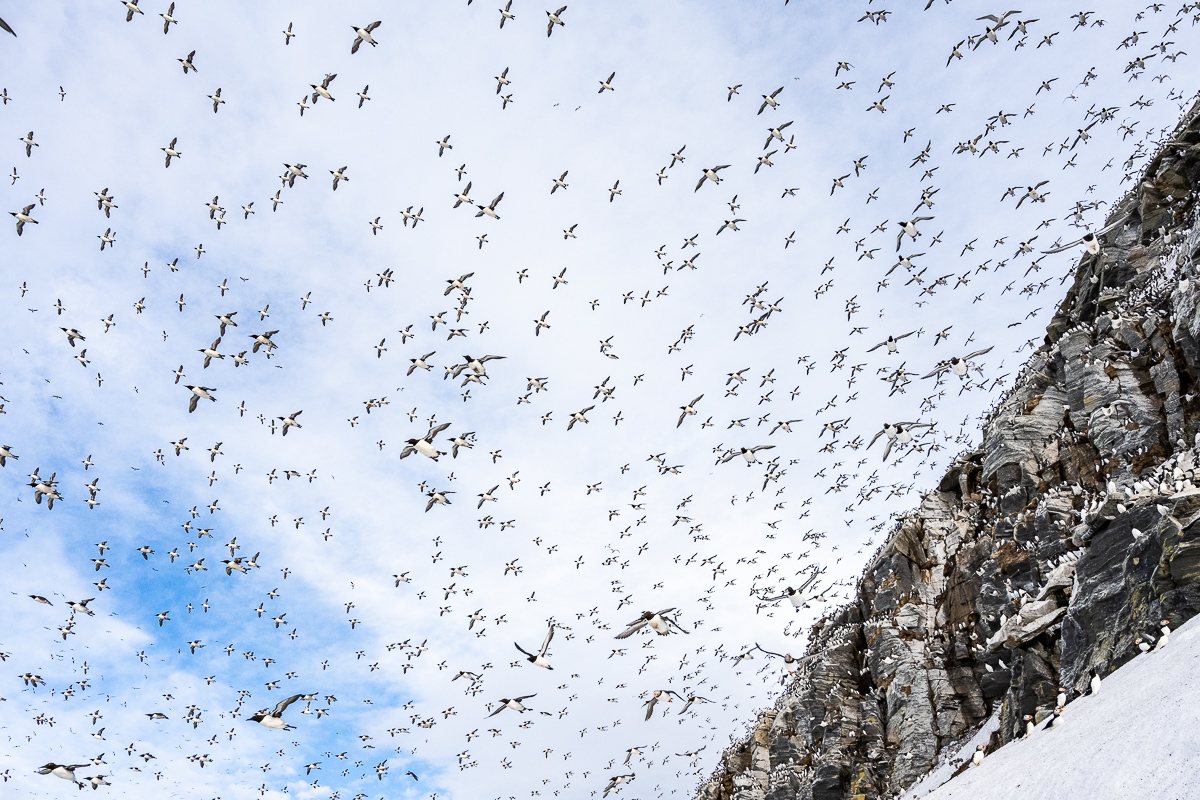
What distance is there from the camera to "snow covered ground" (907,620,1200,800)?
11672 mm

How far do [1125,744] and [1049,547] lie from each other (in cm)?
1927

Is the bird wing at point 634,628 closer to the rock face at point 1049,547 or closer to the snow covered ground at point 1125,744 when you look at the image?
the snow covered ground at point 1125,744

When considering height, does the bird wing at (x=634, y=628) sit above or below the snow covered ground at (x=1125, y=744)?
above

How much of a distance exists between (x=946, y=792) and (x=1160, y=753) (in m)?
11.6

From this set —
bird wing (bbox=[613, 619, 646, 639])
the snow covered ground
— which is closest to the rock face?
the snow covered ground

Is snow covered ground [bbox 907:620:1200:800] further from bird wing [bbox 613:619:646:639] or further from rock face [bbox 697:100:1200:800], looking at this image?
bird wing [bbox 613:619:646:639]

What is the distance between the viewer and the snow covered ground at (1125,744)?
11672 millimetres

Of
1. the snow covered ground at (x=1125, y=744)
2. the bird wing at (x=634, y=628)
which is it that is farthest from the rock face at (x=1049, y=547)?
the bird wing at (x=634, y=628)

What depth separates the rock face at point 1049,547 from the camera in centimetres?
2114

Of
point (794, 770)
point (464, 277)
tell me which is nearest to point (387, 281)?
point (464, 277)

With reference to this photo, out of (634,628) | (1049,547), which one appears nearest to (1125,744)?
(634,628)

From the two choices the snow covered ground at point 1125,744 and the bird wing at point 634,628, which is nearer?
the snow covered ground at point 1125,744

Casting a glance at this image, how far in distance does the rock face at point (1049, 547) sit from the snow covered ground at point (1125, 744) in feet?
7.77

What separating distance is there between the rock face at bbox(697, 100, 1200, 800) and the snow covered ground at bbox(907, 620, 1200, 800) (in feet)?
7.77
